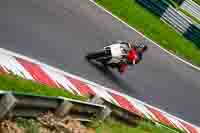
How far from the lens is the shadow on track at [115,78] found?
55.4 ft

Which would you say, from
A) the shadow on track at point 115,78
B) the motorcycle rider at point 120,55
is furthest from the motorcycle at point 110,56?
the shadow on track at point 115,78

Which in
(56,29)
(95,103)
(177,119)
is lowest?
(177,119)

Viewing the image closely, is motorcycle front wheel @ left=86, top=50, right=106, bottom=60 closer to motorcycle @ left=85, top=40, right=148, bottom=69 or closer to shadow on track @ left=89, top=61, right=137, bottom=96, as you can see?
motorcycle @ left=85, top=40, right=148, bottom=69

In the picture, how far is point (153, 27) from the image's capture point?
2433cm

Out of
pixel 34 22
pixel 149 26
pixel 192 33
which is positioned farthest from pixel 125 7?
pixel 34 22

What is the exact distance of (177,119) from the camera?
18.6 meters

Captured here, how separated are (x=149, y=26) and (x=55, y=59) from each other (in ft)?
31.6

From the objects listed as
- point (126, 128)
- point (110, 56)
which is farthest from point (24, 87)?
point (110, 56)

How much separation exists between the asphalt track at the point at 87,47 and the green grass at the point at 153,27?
2.93 feet

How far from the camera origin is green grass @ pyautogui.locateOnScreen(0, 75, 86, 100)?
37.7 feet

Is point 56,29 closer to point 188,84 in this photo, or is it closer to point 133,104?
point 133,104

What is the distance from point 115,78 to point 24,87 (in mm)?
5658

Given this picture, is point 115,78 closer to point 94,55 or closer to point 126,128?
point 94,55

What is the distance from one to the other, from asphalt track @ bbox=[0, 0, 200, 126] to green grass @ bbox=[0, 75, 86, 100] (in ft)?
5.16
